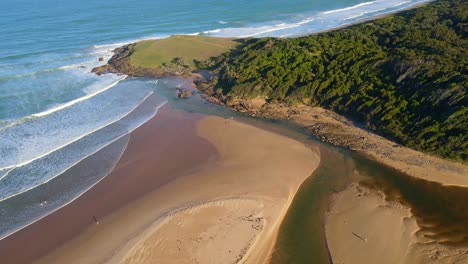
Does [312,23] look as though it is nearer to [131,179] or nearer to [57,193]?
[131,179]

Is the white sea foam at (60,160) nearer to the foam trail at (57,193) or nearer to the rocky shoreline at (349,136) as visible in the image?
the foam trail at (57,193)

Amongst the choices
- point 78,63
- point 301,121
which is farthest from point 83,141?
point 78,63

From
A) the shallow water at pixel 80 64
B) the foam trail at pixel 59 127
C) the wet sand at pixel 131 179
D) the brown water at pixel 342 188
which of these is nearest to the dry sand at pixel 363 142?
the brown water at pixel 342 188

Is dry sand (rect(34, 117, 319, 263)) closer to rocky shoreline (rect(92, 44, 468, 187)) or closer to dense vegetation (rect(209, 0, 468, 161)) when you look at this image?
rocky shoreline (rect(92, 44, 468, 187))

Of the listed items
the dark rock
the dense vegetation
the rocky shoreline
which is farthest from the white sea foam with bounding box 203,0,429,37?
the dark rock

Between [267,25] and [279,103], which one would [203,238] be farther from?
[267,25]

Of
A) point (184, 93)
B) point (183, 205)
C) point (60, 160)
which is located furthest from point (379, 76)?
point (60, 160)
